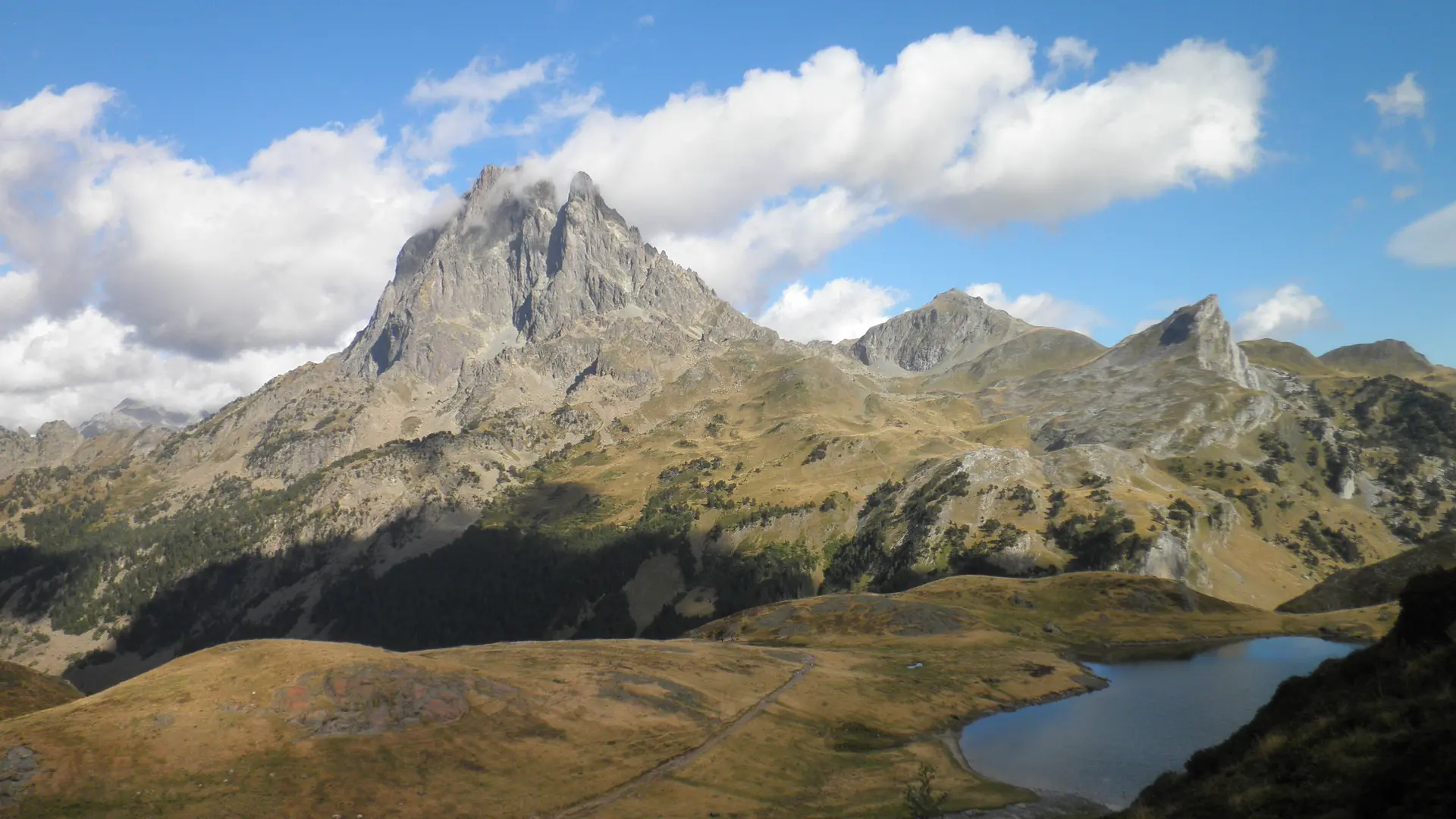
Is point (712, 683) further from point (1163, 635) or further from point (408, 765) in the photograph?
point (1163, 635)

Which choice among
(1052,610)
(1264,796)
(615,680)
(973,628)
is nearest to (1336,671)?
(1264,796)

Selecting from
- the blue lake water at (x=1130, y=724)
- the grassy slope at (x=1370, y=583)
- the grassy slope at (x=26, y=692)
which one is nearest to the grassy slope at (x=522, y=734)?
the blue lake water at (x=1130, y=724)

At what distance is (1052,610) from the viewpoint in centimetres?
17038

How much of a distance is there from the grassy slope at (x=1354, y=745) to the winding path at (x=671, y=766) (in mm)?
42296

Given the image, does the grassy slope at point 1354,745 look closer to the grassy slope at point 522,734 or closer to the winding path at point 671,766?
the grassy slope at point 522,734

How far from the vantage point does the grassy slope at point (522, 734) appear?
56719 millimetres

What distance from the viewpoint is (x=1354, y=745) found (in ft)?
83.0

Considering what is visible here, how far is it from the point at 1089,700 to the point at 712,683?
5466 centimetres

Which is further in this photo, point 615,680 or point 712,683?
point 712,683

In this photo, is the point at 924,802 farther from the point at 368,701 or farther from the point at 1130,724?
the point at 1130,724

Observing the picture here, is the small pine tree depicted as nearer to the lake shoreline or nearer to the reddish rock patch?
the lake shoreline

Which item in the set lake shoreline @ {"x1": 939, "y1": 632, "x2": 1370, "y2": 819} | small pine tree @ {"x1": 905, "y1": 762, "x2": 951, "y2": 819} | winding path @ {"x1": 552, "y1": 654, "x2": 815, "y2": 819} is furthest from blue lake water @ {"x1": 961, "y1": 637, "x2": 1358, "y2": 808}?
winding path @ {"x1": 552, "y1": 654, "x2": 815, "y2": 819}

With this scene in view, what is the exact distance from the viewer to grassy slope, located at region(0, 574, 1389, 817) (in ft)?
186

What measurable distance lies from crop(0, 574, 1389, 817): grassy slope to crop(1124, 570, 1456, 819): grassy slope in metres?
34.2
